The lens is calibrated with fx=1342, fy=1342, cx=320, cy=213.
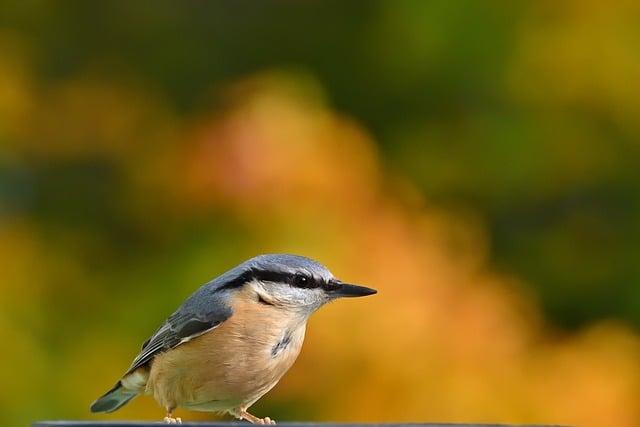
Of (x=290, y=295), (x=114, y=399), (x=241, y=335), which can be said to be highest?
(x=290, y=295)

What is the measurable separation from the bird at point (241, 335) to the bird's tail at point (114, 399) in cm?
30

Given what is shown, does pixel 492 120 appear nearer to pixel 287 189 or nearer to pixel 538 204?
pixel 538 204

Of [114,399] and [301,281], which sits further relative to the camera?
[114,399]

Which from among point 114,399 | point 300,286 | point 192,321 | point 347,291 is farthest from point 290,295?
point 114,399

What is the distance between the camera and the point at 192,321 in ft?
12.8

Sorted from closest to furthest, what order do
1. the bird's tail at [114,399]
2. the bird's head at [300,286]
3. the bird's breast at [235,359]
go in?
the bird's breast at [235,359], the bird's head at [300,286], the bird's tail at [114,399]

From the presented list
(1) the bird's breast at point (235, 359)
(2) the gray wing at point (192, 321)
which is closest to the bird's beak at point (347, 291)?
(1) the bird's breast at point (235, 359)

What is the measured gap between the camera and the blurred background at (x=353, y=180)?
456 centimetres

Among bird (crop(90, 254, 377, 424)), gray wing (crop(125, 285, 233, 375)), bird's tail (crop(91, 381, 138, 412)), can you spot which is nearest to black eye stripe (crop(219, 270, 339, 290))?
bird (crop(90, 254, 377, 424))

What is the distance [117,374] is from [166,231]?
0.67 meters

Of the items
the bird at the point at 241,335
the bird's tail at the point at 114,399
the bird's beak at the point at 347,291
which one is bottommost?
the bird's tail at the point at 114,399

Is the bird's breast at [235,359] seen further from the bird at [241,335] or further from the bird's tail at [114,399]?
the bird's tail at [114,399]

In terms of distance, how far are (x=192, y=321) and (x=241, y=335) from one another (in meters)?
0.18

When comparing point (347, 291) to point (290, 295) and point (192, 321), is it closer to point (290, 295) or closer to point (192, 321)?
point (290, 295)
